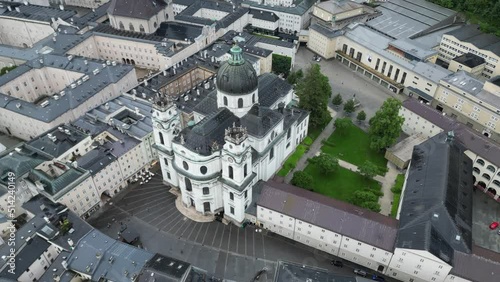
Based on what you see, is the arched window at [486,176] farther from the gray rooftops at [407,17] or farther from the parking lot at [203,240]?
the gray rooftops at [407,17]

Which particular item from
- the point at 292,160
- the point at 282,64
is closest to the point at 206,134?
the point at 292,160

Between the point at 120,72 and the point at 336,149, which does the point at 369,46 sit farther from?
the point at 120,72

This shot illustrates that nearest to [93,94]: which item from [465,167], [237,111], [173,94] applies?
[173,94]

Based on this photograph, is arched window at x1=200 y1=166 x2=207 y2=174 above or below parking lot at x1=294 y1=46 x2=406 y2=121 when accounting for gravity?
above

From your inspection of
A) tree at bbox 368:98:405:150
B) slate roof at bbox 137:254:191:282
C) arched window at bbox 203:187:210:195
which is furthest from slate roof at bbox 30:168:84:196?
tree at bbox 368:98:405:150

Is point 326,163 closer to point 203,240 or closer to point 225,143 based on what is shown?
point 225,143

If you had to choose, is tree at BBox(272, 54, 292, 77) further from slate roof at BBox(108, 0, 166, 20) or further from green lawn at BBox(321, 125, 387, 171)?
slate roof at BBox(108, 0, 166, 20)
